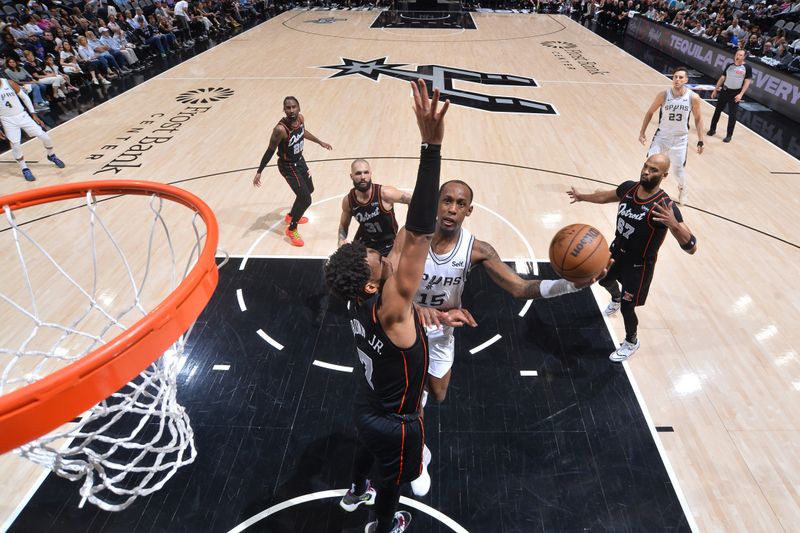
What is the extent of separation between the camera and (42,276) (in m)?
5.18

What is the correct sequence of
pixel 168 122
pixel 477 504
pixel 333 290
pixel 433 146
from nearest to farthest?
pixel 433 146 → pixel 333 290 → pixel 477 504 → pixel 168 122

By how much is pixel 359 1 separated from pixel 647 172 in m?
21.4

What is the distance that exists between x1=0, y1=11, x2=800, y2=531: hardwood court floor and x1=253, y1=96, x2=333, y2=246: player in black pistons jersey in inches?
14.4

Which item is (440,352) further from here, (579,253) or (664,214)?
(664,214)

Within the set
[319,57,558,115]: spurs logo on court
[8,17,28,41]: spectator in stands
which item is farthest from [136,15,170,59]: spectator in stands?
[319,57,558,115]: spurs logo on court

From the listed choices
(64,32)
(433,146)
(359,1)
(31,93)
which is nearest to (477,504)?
(433,146)

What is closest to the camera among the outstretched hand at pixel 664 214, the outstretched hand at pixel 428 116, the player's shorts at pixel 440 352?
the outstretched hand at pixel 428 116

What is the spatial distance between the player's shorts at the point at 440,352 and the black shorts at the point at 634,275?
1.62 meters

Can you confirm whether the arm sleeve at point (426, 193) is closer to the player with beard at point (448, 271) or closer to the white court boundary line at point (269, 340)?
the player with beard at point (448, 271)

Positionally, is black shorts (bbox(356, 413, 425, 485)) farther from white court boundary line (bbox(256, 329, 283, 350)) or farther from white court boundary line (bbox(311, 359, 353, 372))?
white court boundary line (bbox(256, 329, 283, 350))

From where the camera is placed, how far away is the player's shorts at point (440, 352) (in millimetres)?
3268

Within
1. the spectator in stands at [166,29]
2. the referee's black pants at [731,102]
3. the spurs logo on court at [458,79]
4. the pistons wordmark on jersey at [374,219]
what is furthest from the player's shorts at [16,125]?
the referee's black pants at [731,102]

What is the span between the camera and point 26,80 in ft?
32.7

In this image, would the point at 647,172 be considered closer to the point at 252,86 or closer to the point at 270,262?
the point at 270,262
